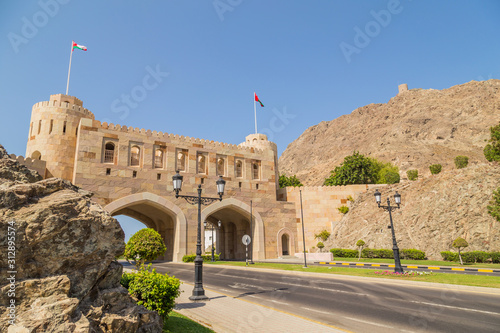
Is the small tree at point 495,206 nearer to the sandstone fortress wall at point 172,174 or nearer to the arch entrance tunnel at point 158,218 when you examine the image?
the sandstone fortress wall at point 172,174

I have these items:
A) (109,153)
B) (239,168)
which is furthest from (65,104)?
(239,168)

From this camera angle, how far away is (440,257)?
2745 centimetres

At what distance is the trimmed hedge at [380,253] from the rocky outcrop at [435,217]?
1.71 metres

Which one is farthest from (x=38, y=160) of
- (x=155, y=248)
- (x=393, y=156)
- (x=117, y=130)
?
(x=393, y=156)

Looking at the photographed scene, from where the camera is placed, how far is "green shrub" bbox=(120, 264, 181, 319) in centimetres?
616

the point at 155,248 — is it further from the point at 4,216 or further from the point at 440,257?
the point at 440,257

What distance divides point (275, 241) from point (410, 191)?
57.0 ft

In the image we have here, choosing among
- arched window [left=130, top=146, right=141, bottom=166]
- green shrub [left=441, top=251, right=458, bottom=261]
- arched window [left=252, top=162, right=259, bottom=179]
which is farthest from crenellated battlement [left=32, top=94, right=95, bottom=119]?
green shrub [left=441, top=251, right=458, bottom=261]

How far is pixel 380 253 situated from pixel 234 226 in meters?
19.3

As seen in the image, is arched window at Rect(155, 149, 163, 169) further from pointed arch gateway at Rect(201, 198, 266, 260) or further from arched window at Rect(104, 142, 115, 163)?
pointed arch gateway at Rect(201, 198, 266, 260)

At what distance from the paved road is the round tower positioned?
72.1 feet

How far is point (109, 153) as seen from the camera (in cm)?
3002

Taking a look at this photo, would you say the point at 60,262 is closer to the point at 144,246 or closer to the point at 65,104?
the point at 144,246

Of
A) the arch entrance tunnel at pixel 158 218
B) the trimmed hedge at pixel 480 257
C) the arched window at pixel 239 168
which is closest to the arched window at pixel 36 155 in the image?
the arch entrance tunnel at pixel 158 218
